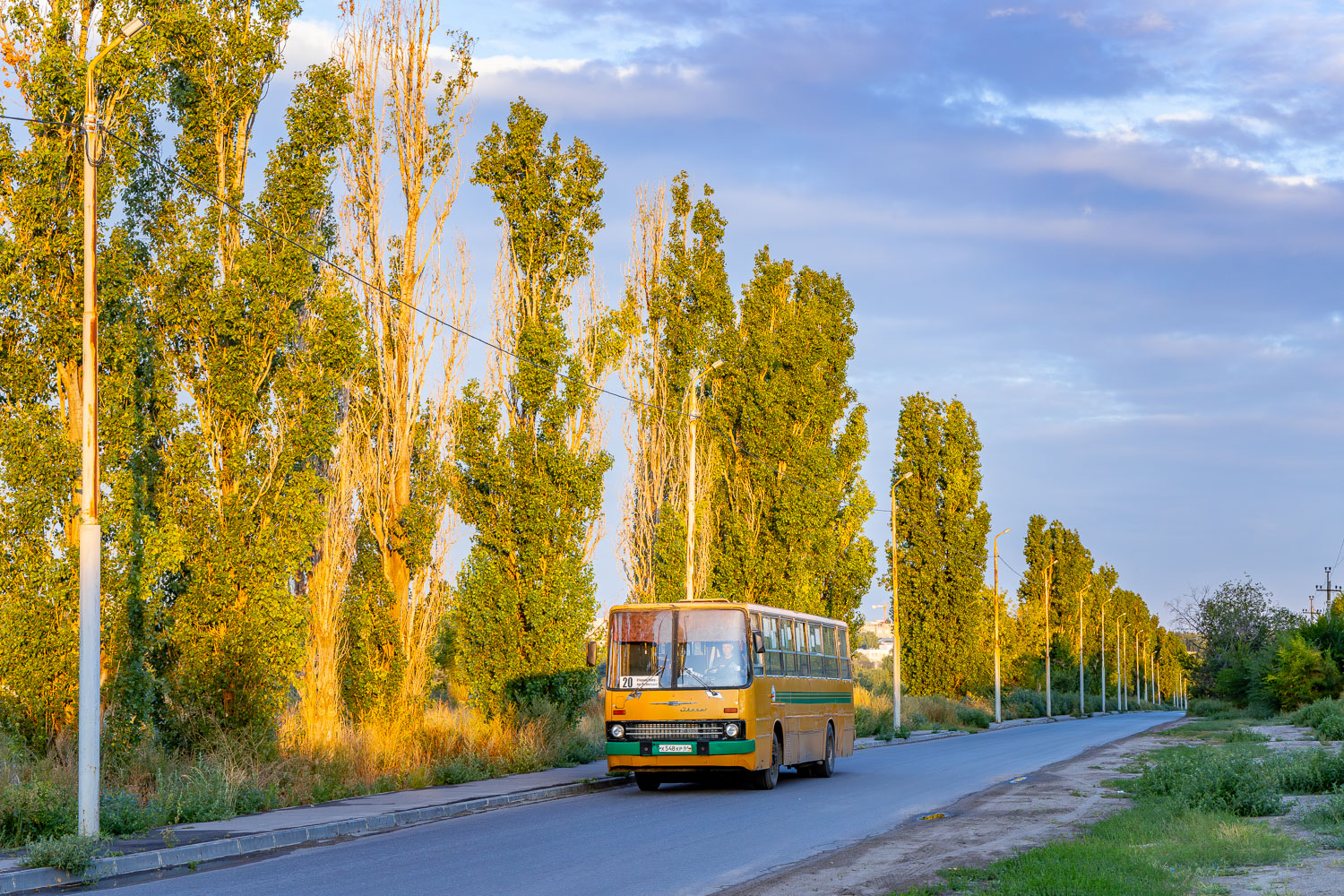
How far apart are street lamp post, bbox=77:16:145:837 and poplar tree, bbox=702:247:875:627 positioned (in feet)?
92.1

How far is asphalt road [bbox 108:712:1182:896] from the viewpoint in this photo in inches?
441

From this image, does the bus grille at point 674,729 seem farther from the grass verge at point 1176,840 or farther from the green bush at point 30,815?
the green bush at point 30,815

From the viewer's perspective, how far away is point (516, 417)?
2834 cm

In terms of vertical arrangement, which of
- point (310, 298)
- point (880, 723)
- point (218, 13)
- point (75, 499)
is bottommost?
point (880, 723)

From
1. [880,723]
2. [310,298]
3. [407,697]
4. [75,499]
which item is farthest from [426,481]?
[880,723]

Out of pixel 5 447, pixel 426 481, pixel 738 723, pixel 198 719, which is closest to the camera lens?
pixel 5 447

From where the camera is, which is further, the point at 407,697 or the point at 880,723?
the point at 880,723

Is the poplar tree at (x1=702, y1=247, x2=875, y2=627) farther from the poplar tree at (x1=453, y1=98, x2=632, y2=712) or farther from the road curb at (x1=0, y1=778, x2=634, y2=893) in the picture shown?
the road curb at (x1=0, y1=778, x2=634, y2=893)

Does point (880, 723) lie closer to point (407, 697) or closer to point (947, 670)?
point (947, 670)

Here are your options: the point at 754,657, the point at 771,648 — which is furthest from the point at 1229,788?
the point at 771,648

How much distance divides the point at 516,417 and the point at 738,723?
9.98 m

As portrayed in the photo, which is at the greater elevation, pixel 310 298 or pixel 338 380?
pixel 310 298

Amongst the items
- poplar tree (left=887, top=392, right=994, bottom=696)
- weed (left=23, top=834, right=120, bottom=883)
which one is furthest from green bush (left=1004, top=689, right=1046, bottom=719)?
weed (left=23, top=834, right=120, bottom=883)

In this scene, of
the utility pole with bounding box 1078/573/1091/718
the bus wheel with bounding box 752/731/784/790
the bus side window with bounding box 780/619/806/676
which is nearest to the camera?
the bus wheel with bounding box 752/731/784/790
